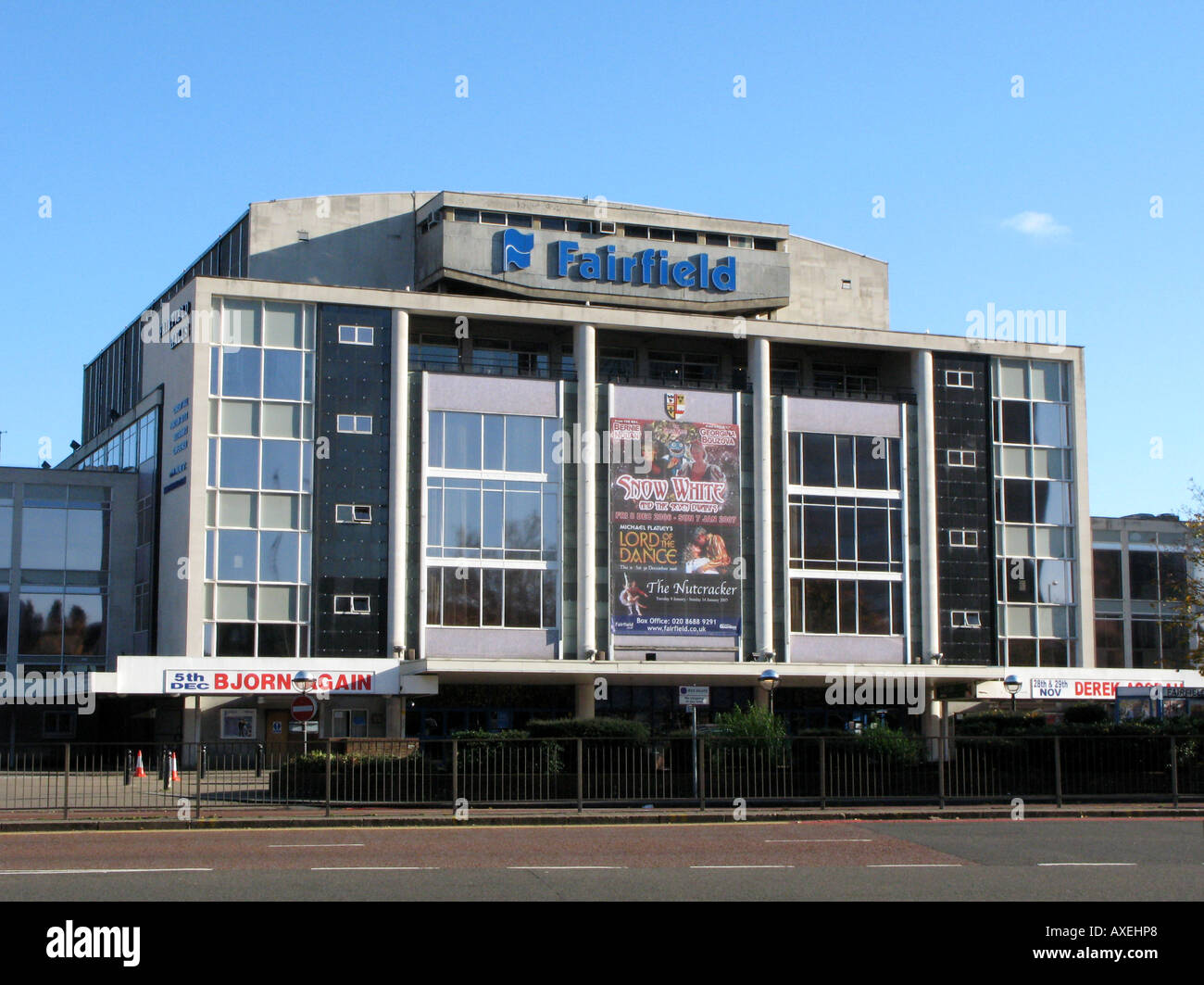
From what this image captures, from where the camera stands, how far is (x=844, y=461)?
54.8m

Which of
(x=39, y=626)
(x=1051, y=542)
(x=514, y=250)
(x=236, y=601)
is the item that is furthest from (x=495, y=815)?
(x=1051, y=542)

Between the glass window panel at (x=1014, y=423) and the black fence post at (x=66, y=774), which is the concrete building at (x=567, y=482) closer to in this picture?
the glass window panel at (x=1014, y=423)

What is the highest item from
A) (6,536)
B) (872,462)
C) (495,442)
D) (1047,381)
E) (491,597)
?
(1047,381)

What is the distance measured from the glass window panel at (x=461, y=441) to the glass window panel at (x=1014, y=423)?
21.4 meters

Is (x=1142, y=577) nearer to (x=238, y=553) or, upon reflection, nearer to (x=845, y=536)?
(x=845, y=536)

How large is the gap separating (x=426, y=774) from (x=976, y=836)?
34.8 ft

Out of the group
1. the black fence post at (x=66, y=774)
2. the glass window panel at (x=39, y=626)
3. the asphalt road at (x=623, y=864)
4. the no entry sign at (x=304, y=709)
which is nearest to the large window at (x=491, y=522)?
the glass window panel at (x=39, y=626)

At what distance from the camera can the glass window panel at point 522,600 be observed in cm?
5072

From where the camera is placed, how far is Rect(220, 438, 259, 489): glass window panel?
4931 centimetres

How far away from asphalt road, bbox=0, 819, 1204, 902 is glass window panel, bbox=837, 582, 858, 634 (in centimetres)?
2994

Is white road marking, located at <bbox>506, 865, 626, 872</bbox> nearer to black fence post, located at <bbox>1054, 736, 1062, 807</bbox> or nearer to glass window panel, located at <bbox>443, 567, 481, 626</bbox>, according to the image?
black fence post, located at <bbox>1054, 736, 1062, 807</bbox>

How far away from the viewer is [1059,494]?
57344 mm

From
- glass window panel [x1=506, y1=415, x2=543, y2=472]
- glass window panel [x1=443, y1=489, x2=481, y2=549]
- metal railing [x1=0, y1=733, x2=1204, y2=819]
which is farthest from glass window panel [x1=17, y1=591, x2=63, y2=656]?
metal railing [x1=0, y1=733, x2=1204, y2=819]

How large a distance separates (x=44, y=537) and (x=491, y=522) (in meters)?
17.9
